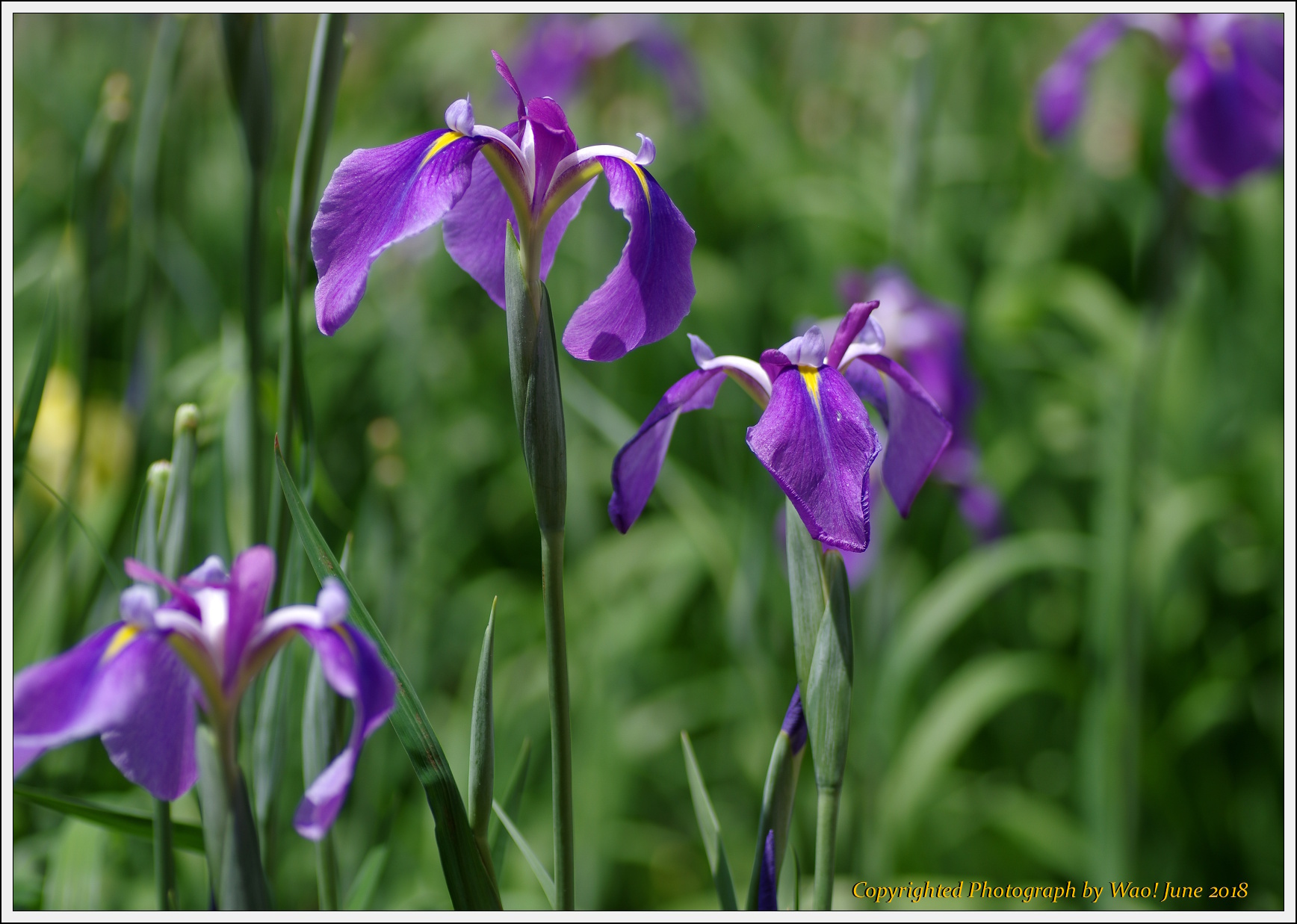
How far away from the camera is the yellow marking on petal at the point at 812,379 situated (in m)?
0.55

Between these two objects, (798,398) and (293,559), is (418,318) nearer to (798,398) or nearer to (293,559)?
(293,559)

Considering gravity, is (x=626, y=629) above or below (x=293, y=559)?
below

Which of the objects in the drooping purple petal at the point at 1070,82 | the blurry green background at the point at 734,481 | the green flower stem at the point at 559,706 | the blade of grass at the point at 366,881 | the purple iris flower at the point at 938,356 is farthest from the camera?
the drooping purple petal at the point at 1070,82

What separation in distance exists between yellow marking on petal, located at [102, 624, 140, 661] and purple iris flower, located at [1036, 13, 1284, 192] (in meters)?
1.58

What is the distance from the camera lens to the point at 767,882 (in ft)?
1.90

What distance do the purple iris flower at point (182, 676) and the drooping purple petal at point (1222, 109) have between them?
1514 mm

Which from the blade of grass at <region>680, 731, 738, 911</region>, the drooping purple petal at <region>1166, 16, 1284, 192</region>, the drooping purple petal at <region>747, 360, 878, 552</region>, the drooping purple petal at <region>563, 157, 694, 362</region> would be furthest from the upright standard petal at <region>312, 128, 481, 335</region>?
the drooping purple petal at <region>1166, 16, 1284, 192</region>

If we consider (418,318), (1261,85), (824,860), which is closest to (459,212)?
(824,860)

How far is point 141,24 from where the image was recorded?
59.9 inches

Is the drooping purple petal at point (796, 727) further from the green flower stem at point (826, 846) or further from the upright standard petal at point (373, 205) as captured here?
the upright standard petal at point (373, 205)

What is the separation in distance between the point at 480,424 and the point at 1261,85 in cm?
170

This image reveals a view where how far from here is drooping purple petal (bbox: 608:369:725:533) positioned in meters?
0.59

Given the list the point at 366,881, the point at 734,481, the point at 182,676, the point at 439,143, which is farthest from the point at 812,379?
the point at 734,481

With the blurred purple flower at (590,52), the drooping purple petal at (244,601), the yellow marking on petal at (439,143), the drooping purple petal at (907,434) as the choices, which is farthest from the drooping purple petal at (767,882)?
the blurred purple flower at (590,52)
